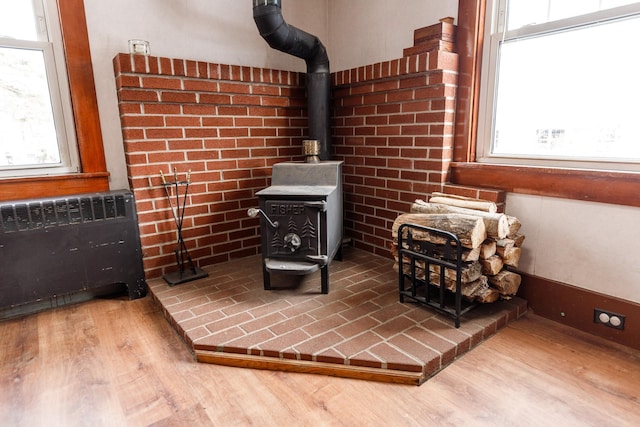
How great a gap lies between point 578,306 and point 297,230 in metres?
1.65

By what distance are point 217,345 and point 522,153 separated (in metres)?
2.08

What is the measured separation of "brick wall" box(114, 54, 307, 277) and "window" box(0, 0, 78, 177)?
382 mm

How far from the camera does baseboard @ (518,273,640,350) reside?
75.8 inches

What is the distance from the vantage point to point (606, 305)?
6.54 ft

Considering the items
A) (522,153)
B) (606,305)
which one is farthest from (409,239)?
(606,305)

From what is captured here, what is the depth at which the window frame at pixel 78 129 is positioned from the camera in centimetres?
239

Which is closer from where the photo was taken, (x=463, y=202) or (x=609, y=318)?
(x=609, y=318)

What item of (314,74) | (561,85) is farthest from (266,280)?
(561,85)

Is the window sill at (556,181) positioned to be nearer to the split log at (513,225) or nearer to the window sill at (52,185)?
the split log at (513,225)

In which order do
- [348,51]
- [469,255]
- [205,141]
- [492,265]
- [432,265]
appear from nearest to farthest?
[469,255]
[492,265]
[432,265]
[205,141]
[348,51]

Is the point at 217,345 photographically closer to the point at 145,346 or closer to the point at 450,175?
the point at 145,346

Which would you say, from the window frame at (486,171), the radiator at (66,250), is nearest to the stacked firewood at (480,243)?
the window frame at (486,171)

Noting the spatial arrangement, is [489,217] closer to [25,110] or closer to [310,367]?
[310,367]

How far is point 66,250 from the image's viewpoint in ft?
7.73
